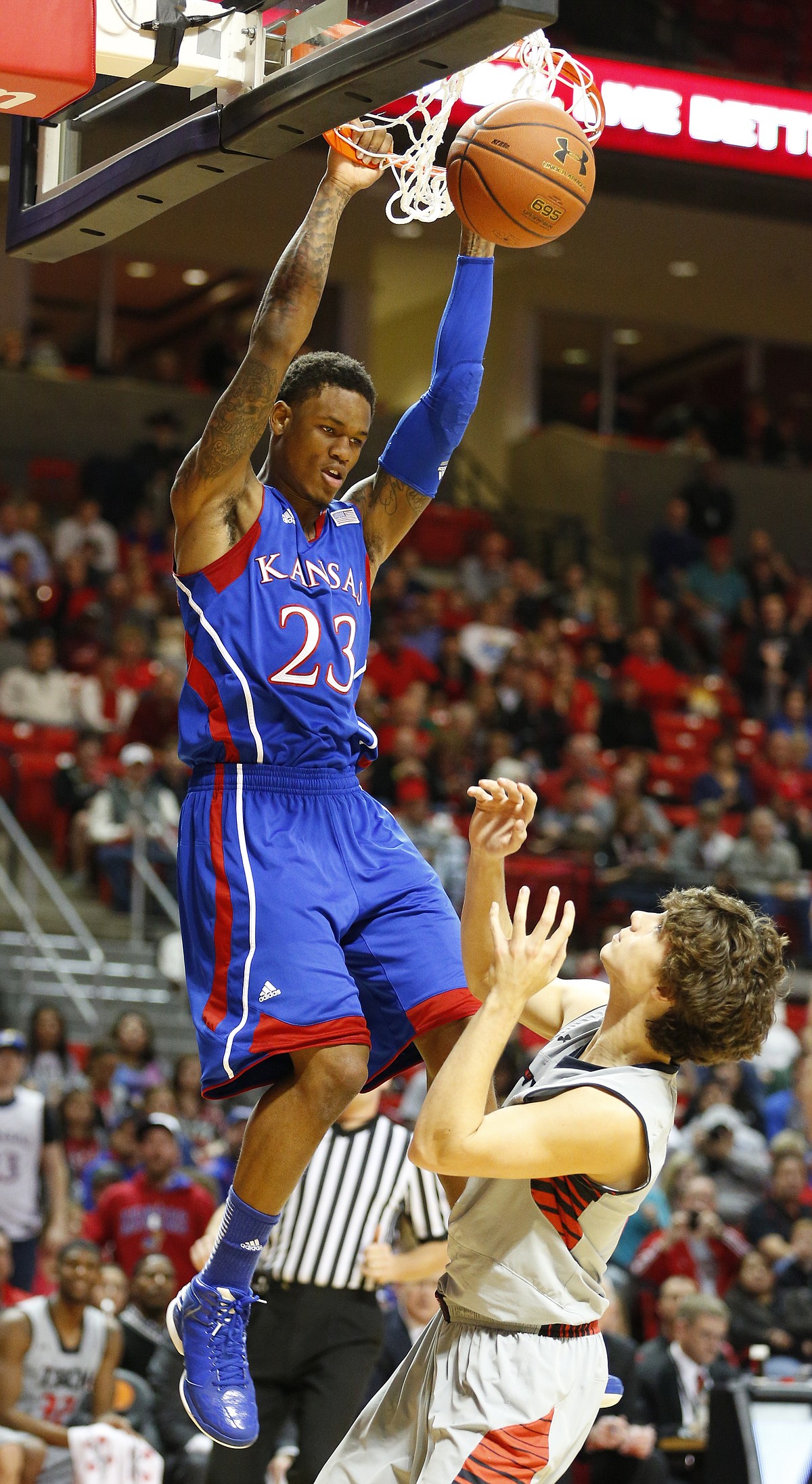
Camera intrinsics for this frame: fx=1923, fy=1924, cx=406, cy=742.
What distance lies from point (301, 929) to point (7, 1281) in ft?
17.5

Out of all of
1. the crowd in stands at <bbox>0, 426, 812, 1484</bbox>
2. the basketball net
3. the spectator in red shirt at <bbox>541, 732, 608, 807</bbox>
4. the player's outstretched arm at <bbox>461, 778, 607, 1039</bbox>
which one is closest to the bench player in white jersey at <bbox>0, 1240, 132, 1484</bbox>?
the crowd in stands at <bbox>0, 426, 812, 1484</bbox>

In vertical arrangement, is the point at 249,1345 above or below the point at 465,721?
above

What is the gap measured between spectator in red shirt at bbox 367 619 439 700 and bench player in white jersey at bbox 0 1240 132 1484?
733 centimetres

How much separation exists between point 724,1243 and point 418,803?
11.4 feet

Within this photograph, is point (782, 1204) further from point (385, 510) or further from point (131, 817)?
point (385, 510)

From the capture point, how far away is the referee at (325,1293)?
5.27 metres

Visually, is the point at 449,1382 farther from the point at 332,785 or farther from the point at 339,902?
the point at 332,785

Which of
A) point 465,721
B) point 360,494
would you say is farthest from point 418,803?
point 360,494

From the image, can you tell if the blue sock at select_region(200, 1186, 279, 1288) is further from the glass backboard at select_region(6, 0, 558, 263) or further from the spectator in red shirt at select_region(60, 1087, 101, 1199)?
the spectator in red shirt at select_region(60, 1087, 101, 1199)

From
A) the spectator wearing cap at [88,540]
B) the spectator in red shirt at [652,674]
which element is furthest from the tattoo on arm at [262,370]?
the spectator in red shirt at [652,674]

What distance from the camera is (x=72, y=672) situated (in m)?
13.4

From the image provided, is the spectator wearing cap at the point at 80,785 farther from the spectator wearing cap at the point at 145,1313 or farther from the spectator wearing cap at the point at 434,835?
the spectator wearing cap at the point at 145,1313

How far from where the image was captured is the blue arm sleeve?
4.05 meters

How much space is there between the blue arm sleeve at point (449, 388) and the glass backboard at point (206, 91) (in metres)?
0.64
